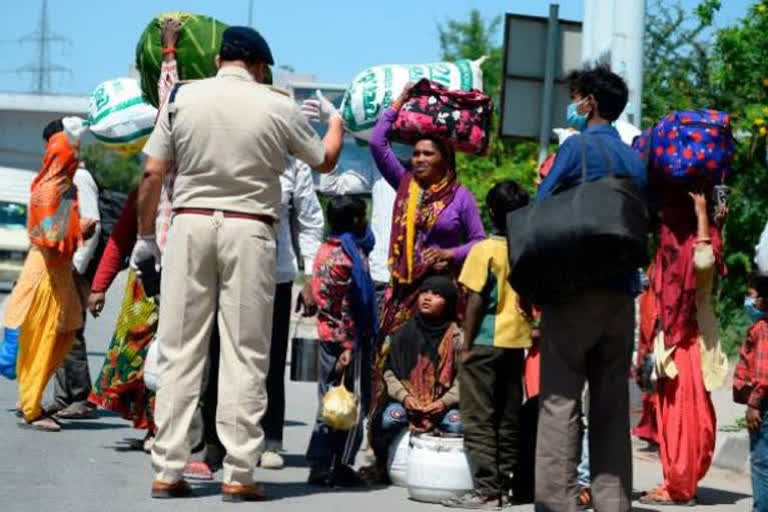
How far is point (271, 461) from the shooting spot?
33.8 ft

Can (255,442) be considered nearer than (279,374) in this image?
Yes

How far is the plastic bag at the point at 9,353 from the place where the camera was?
488 inches

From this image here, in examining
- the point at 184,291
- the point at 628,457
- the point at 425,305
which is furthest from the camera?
the point at 425,305

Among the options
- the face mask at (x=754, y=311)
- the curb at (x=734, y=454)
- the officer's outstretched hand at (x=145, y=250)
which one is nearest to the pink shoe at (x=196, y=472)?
the officer's outstretched hand at (x=145, y=250)

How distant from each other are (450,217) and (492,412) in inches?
45.7

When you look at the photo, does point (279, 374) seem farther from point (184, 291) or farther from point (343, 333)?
point (184, 291)

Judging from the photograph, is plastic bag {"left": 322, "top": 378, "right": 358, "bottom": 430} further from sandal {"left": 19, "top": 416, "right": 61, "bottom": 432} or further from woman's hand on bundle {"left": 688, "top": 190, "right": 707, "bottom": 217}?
sandal {"left": 19, "top": 416, "right": 61, "bottom": 432}

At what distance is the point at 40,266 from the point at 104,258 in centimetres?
184

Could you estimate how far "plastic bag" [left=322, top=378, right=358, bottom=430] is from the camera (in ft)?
30.8

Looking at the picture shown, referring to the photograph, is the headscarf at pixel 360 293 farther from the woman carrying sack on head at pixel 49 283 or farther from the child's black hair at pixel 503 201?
the woman carrying sack on head at pixel 49 283

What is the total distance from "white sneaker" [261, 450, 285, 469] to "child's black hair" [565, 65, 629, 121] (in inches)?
122

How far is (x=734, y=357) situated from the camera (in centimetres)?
1792

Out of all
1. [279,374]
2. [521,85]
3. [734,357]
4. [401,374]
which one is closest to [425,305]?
[401,374]

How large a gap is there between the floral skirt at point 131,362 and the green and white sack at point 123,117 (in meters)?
0.98
